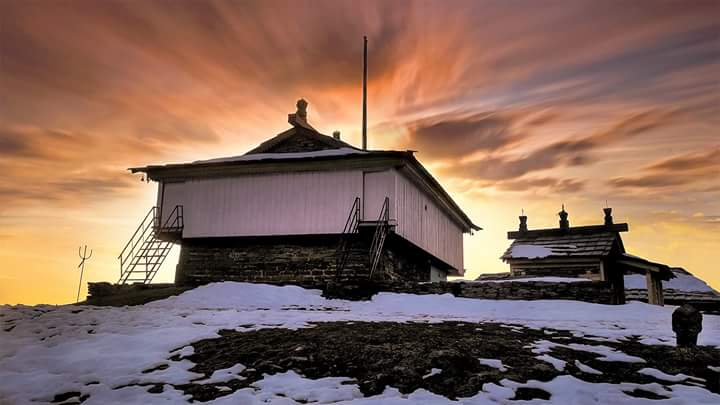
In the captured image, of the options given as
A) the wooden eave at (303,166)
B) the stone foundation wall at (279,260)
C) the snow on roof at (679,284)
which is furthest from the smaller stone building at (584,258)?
the stone foundation wall at (279,260)

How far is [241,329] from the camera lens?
9117mm

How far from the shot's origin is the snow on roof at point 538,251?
24.5 metres

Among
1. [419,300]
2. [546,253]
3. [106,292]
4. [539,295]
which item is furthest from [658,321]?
[106,292]

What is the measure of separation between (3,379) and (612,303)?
1258 centimetres

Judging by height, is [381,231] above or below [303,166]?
below

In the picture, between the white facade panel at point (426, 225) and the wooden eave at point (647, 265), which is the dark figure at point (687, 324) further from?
the wooden eave at point (647, 265)

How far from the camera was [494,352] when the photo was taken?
7223 millimetres

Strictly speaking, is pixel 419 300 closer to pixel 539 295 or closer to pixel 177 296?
pixel 539 295

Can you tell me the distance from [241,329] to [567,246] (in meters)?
20.1

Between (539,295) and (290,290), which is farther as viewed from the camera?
(290,290)

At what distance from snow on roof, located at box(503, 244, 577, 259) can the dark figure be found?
17287 millimetres

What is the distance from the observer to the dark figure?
754 cm

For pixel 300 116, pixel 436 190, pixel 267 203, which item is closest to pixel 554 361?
pixel 267 203

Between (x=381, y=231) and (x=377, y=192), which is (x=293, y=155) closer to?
(x=377, y=192)
